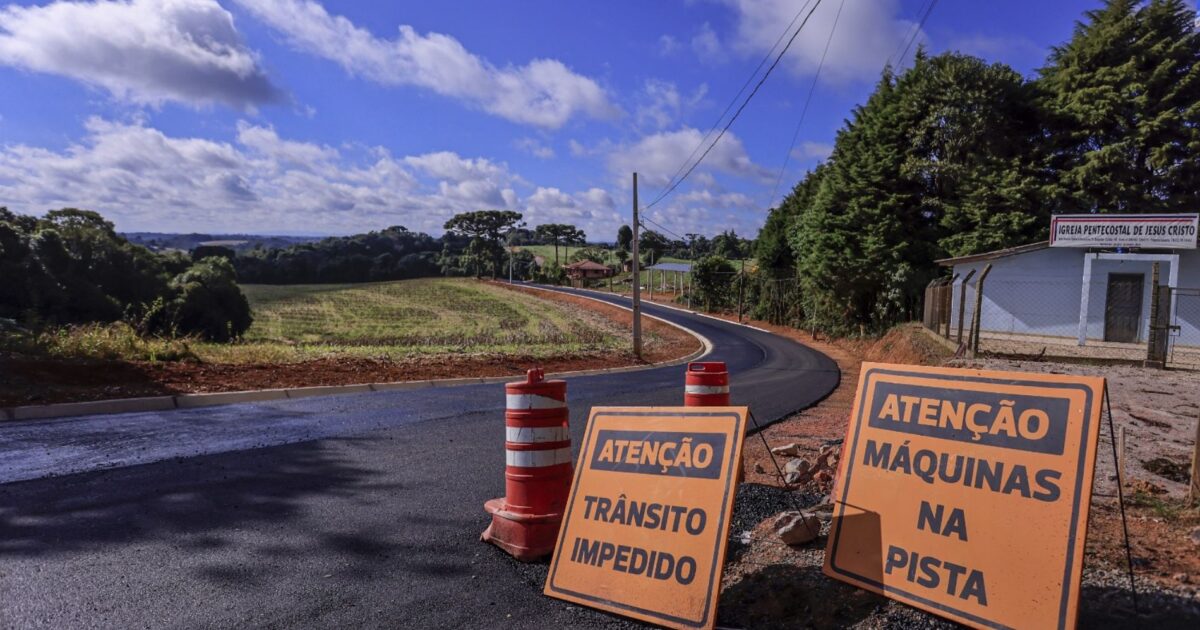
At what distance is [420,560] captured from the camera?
13.8 ft

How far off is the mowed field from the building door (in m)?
16.2

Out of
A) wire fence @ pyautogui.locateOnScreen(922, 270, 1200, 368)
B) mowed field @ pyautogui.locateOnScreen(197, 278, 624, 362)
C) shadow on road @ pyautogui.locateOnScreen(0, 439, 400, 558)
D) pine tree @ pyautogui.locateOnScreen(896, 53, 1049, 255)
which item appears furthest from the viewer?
pine tree @ pyautogui.locateOnScreen(896, 53, 1049, 255)

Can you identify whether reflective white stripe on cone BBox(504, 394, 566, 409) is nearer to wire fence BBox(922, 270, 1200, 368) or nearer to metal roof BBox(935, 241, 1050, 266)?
wire fence BBox(922, 270, 1200, 368)

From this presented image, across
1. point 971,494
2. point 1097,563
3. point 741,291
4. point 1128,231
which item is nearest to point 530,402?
point 971,494

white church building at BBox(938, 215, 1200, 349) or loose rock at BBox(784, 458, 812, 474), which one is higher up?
white church building at BBox(938, 215, 1200, 349)

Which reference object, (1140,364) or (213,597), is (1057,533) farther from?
(1140,364)

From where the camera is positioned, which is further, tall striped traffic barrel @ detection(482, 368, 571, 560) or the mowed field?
the mowed field

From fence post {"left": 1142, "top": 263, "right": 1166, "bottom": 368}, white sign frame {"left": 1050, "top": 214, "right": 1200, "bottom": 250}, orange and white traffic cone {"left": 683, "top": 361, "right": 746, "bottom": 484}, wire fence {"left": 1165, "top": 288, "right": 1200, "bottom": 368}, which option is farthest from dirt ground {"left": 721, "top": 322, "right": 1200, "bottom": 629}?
wire fence {"left": 1165, "top": 288, "right": 1200, "bottom": 368}

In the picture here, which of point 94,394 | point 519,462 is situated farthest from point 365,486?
point 94,394

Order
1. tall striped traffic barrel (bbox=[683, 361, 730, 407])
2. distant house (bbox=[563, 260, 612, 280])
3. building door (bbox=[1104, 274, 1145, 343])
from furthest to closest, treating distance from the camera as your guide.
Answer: distant house (bbox=[563, 260, 612, 280])
building door (bbox=[1104, 274, 1145, 343])
tall striped traffic barrel (bbox=[683, 361, 730, 407])

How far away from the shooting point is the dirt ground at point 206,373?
9.73m

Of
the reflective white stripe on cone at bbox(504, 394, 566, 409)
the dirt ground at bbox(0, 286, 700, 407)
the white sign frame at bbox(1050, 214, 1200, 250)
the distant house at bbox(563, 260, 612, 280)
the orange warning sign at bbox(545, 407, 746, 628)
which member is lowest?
the dirt ground at bbox(0, 286, 700, 407)

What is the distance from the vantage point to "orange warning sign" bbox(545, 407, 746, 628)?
3.41 metres

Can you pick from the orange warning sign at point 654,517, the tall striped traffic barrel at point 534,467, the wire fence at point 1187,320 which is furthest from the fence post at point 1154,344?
the tall striped traffic barrel at point 534,467
